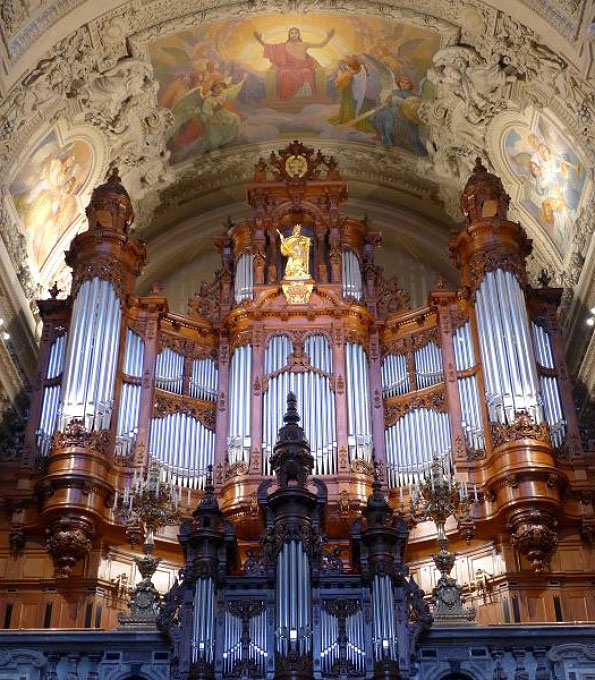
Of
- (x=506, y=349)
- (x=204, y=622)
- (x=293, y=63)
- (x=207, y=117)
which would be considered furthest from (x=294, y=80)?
(x=204, y=622)

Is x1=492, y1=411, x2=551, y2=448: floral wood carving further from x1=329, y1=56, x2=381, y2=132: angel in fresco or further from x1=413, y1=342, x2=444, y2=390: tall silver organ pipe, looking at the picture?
x1=329, y1=56, x2=381, y2=132: angel in fresco

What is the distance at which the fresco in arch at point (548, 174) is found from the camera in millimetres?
21500

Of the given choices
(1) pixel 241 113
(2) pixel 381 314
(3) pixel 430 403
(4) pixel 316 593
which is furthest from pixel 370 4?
(4) pixel 316 593

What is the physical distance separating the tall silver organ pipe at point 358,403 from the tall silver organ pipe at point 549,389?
329 centimetres

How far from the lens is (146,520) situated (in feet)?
51.8

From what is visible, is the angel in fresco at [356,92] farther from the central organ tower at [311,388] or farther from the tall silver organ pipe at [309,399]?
the tall silver organ pipe at [309,399]

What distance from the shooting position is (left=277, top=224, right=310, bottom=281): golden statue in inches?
875

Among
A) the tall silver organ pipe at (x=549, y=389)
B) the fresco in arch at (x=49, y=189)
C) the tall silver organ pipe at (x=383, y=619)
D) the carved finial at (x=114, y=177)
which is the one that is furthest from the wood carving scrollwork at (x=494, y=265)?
the tall silver organ pipe at (x=383, y=619)

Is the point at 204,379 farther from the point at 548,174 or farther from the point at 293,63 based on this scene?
the point at 548,174

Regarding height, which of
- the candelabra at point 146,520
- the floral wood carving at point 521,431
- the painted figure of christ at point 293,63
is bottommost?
the candelabra at point 146,520

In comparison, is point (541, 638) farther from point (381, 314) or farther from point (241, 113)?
point (241, 113)

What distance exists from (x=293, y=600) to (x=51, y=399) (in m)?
8.46

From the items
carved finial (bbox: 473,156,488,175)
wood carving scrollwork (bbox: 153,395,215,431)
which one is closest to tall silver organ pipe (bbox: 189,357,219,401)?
wood carving scrollwork (bbox: 153,395,215,431)

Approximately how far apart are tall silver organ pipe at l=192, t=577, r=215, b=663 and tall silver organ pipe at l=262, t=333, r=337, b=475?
234 inches
